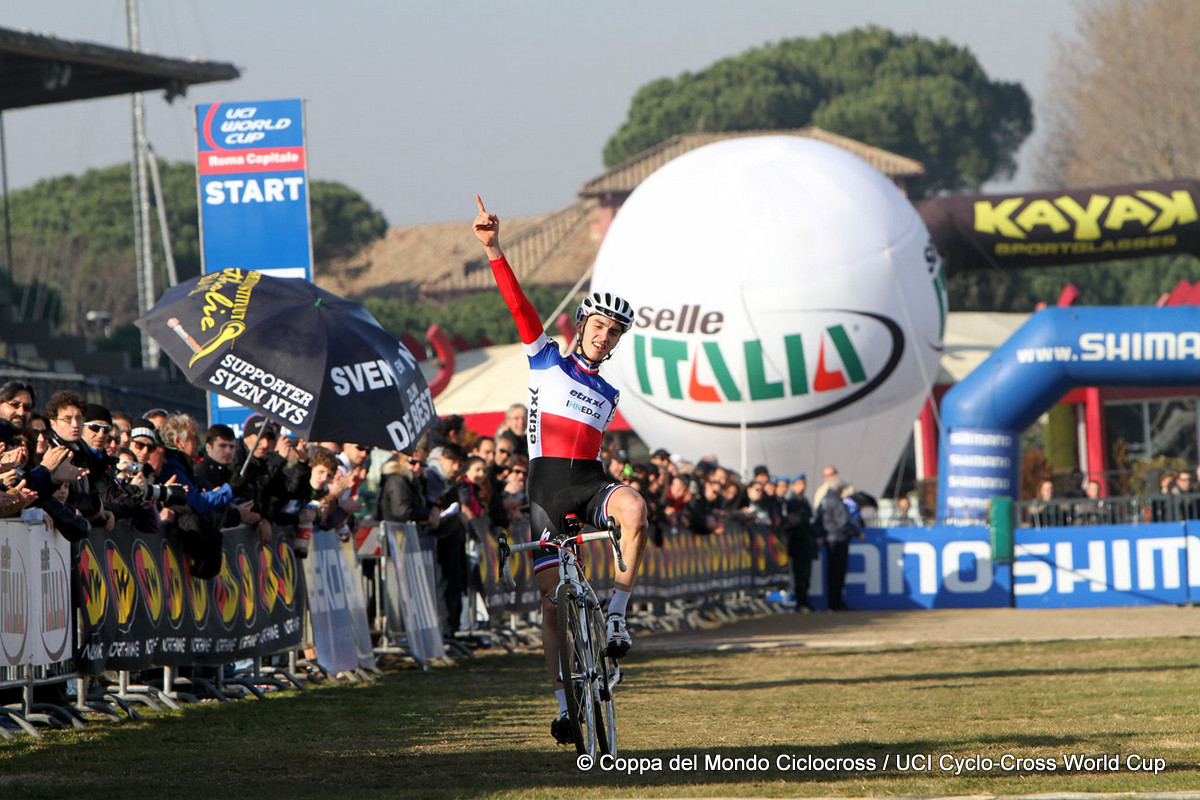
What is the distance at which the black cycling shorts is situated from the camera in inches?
309

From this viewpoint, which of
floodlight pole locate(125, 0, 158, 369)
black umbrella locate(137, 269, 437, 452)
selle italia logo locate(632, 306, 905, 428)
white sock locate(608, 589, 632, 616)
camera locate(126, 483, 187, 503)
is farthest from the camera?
floodlight pole locate(125, 0, 158, 369)

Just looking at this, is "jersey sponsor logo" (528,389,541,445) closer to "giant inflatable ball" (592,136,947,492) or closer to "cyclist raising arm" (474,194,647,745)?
"cyclist raising arm" (474,194,647,745)

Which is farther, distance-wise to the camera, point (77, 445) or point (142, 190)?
point (142, 190)

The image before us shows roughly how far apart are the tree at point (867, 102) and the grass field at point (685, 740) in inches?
3158

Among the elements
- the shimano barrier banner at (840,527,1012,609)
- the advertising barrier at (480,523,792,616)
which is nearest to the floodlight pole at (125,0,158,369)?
the advertising barrier at (480,523,792,616)

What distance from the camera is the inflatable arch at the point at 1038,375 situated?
87.2 feet

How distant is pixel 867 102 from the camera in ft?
316

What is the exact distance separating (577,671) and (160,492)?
3.85 m

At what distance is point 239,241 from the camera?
58.5ft

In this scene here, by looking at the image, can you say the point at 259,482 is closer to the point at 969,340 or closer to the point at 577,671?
the point at 577,671

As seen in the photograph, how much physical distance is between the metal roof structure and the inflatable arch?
1536cm

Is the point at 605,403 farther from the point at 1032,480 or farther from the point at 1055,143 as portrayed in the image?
the point at 1055,143

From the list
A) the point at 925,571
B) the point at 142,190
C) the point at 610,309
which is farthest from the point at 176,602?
the point at 142,190

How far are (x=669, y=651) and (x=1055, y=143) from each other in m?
75.2
